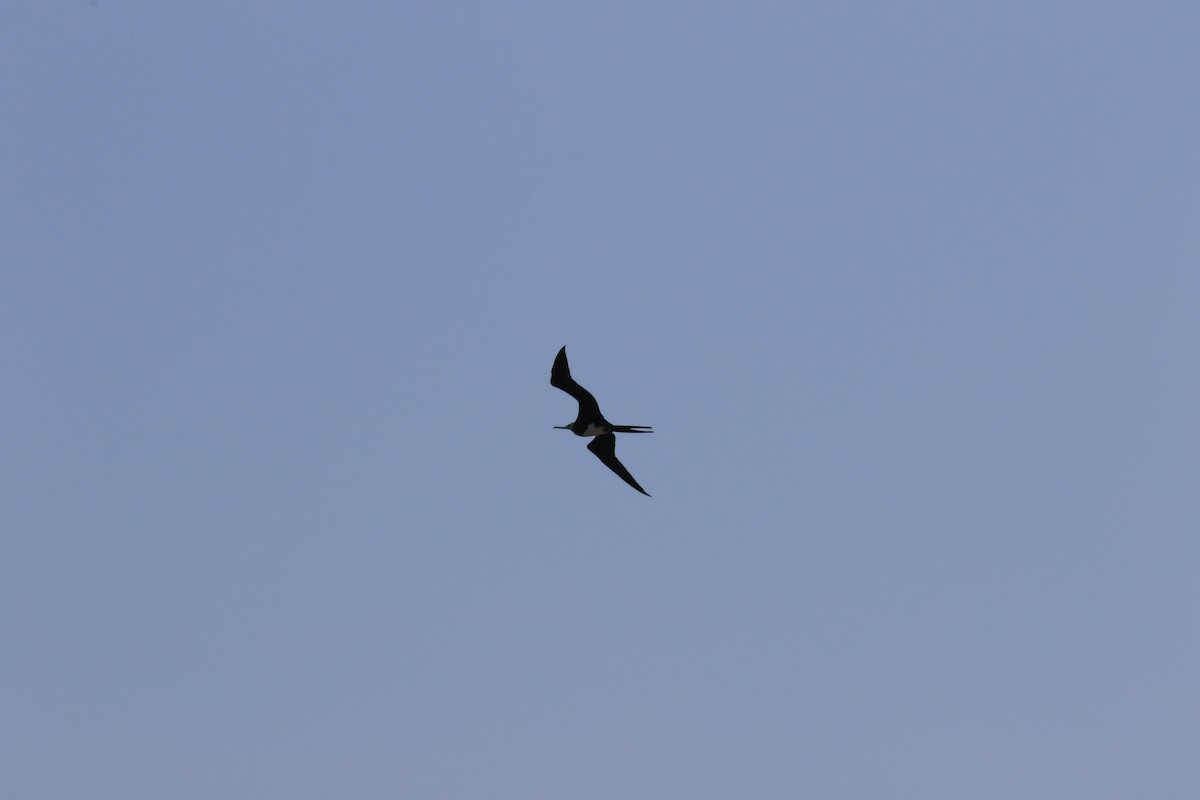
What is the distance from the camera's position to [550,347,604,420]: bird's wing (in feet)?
161

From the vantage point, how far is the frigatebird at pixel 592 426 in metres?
49.3

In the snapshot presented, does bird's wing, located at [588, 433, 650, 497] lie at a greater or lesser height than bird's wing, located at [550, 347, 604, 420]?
lesser

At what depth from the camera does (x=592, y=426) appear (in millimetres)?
51781

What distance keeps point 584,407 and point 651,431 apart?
360 cm

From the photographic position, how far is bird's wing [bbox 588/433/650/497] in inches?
2039

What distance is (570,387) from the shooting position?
49812 millimetres

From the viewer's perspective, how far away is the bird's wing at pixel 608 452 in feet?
170

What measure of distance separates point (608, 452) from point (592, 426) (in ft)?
4.63

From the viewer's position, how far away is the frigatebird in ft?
162

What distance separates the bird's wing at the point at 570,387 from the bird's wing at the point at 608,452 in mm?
1575

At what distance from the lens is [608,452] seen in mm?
52250

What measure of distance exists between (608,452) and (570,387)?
4031 millimetres

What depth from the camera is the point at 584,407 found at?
2005 inches

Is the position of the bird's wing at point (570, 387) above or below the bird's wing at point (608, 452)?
above
